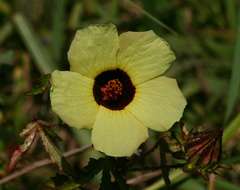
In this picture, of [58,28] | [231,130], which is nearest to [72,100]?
[231,130]

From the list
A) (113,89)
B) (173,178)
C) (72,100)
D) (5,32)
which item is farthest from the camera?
(5,32)

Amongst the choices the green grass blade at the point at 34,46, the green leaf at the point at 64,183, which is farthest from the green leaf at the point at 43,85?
the green grass blade at the point at 34,46

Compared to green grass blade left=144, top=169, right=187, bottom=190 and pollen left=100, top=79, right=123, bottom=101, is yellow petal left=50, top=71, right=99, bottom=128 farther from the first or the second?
green grass blade left=144, top=169, right=187, bottom=190

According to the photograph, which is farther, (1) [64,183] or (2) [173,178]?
(2) [173,178]

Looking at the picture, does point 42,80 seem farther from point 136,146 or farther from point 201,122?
point 201,122

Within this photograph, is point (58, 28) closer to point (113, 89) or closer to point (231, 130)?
point (231, 130)

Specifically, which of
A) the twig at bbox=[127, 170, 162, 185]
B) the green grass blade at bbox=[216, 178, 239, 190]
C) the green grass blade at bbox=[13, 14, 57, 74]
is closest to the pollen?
the twig at bbox=[127, 170, 162, 185]

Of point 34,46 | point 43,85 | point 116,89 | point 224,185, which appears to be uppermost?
point 43,85
